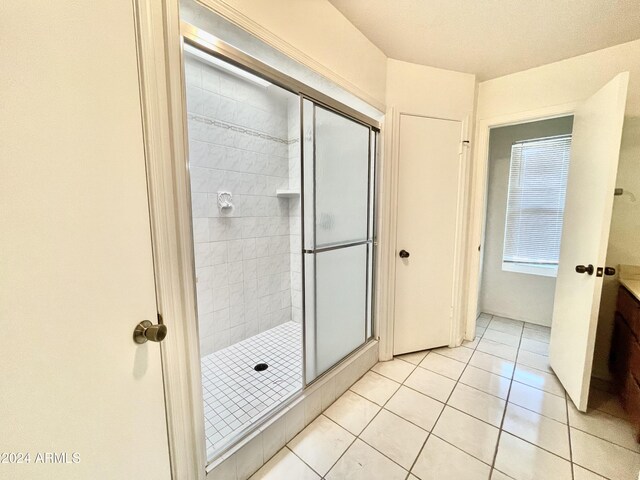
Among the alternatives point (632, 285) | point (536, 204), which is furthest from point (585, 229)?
point (536, 204)

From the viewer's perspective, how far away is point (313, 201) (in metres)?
1.57

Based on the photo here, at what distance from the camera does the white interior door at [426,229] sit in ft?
6.98

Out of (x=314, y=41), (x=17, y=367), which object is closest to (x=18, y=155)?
(x=17, y=367)

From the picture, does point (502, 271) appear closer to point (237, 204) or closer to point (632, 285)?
point (632, 285)

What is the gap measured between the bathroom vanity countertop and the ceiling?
1596 millimetres

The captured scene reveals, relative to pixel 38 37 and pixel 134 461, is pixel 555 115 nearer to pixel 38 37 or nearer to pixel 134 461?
pixel 38 37

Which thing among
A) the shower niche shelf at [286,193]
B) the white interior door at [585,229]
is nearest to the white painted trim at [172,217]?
the shower niche shelf at [286,193]

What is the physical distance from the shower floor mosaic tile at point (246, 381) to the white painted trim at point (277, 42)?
185cm

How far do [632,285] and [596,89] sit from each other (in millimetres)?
1422

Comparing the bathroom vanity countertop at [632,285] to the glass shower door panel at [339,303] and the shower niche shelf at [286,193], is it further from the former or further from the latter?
the shower niche shelf at [286,193]

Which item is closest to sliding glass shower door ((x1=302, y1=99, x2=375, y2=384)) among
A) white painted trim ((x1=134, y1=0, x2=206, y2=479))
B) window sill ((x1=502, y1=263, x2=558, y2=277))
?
white painted trim ((x1=134, y1=0, x2=206, y2=479))

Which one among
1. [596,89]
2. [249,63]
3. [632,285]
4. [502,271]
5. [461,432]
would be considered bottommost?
[461,432]

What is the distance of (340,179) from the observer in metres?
1.79

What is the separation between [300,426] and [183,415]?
2.73 feet
